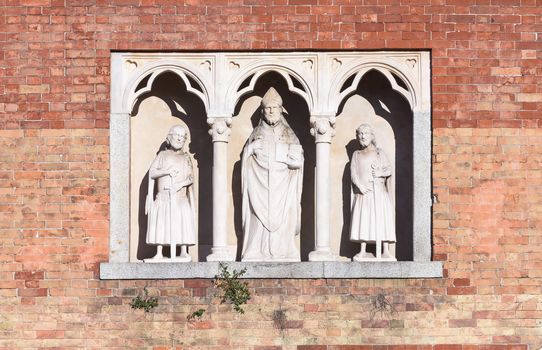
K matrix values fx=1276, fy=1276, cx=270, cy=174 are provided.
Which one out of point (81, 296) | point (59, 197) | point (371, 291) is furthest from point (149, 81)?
point (371, 291)

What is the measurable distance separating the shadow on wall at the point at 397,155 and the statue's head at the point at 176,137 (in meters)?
1.83

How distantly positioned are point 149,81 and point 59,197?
5.27ft

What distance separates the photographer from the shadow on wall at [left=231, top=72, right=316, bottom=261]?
14359 millimetres

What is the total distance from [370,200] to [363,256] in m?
0.61

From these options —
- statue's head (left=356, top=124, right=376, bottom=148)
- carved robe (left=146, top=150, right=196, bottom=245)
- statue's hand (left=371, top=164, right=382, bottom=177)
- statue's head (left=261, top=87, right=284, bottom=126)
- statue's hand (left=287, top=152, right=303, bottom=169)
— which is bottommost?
carved robe (left=146, top=150, right=196, bottom=245)

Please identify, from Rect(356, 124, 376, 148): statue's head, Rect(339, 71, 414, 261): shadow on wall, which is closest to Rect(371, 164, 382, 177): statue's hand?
Rect(356, 124, 376, 148): statue's head

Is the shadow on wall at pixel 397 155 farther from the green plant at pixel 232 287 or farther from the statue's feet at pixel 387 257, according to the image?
the green plant at pixel 232 287

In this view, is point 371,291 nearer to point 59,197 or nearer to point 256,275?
point 256,275

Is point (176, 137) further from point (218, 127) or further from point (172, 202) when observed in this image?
point (172, 202)

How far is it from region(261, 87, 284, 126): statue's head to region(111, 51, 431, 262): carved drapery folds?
28 centimetres

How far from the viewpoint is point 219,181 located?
13.9 m

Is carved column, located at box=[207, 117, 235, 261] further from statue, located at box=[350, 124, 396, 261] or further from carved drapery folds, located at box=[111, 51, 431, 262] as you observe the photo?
statue, located at box=[350, 124, 396, 261]

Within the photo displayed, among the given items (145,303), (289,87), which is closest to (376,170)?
(289,87)

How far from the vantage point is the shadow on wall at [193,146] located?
47.1 feet
